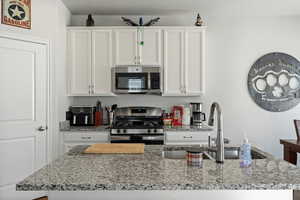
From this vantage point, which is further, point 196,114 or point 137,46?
point 196,114

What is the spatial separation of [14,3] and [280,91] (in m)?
3.88

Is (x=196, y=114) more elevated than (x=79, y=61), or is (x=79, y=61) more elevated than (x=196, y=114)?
(x=79, y=61)

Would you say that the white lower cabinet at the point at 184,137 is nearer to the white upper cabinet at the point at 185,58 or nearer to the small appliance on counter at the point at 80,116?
the white upper cabinet at the point at 185,58

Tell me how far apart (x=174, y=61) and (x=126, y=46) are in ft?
2.36

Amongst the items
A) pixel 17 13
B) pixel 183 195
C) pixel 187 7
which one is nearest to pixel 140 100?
pixel 187 7

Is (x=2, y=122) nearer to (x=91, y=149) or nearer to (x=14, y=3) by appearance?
(x=14, y=3)

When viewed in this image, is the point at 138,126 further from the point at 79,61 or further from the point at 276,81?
the point at 276,81

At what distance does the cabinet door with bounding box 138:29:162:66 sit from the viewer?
151 inches

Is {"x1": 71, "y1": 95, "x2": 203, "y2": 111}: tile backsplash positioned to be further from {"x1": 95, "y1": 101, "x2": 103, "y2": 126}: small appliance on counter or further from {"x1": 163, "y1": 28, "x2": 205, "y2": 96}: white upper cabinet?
{"x1": 163, "y1": 28, "x2": 205, "y2": 96}: white upper cabinet

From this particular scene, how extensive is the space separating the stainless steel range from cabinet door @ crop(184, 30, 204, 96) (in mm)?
671

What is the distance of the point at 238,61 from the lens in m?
4.25

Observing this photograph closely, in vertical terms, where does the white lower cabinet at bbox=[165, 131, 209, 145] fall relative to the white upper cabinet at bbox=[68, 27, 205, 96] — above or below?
below

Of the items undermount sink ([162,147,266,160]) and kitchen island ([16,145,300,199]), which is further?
undermount sink ([162,147,266,160])

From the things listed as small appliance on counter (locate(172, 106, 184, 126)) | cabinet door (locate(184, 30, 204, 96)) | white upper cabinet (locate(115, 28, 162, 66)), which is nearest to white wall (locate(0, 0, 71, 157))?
white upper cabinet (locate(115, 28, 162, 66))
